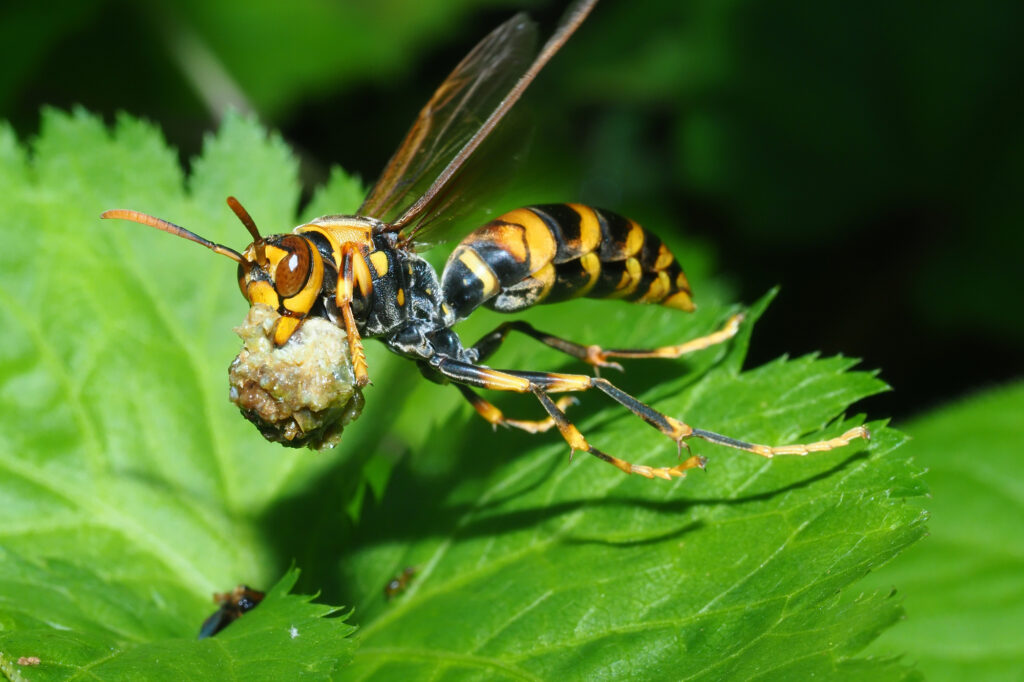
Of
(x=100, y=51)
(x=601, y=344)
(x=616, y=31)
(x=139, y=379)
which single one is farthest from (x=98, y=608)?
(x=616, y=31)

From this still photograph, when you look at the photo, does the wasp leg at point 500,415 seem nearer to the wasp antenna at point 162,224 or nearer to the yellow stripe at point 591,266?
the yellow stripe at point 591,266

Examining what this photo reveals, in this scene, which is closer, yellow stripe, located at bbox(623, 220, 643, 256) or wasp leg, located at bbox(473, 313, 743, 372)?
wasp leg, located at bbox(473, 313, 743, 372)

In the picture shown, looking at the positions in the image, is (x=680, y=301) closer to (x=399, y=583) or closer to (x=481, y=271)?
(x=481, y=271)

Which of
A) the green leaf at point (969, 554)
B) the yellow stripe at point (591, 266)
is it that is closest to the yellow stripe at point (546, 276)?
the yellow stripe at point (591, 266)

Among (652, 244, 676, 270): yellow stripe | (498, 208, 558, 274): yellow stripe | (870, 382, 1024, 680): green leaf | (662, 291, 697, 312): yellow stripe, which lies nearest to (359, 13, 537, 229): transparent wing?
(498, 208, 558, 274): yellow stripe

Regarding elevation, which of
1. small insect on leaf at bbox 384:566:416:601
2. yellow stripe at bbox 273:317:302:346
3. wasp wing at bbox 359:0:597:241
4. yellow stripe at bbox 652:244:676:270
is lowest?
small insect on leaf at bbox 384:566:416:601

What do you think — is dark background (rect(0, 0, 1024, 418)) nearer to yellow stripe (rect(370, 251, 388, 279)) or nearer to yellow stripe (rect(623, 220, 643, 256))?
yellow stripe (rect(623, 220, 643, 256))

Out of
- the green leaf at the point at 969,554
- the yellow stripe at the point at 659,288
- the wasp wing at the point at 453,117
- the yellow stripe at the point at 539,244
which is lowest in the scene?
the green leaf at the point at 969,554
